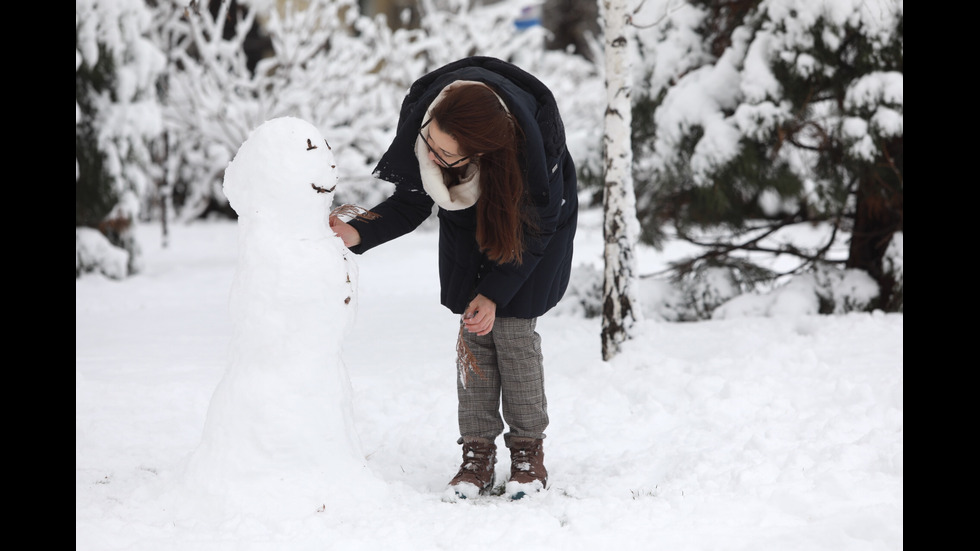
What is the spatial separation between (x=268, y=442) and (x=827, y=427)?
221 centimetres

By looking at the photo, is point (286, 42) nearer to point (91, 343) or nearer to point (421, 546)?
point (91, 343)

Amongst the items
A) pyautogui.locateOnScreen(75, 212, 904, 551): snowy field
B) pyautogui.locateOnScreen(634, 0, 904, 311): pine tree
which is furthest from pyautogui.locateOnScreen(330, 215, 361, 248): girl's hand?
pyautogui.locateOnScreen(634, 0, 904, 311): pine tree

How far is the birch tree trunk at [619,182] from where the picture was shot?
14.6 feet

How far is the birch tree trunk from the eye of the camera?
445 centimetres

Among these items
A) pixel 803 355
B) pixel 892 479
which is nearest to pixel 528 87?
pixel 892 479

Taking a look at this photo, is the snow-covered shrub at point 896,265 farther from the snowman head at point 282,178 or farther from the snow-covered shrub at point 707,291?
the snowman head at point 282,178

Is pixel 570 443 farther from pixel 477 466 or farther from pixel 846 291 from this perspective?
pixel 846 291

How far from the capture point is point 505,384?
2.89 meters

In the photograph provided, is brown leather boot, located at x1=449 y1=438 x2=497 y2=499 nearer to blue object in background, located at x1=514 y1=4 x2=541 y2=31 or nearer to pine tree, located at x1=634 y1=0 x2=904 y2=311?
pine tree, located at x1=634 y1=0 x2=904 y2=311

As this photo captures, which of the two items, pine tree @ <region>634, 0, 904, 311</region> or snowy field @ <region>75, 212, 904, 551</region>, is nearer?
snowy field @ <region>75, 212, 904, 551</region>

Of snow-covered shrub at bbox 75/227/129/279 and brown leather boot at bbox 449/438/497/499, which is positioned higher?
snow-covered shrub at bbox 75/227/129/279

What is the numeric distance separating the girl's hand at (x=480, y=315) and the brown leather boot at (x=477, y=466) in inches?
17.5

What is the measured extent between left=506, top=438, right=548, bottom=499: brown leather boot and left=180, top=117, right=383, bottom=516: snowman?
50cm

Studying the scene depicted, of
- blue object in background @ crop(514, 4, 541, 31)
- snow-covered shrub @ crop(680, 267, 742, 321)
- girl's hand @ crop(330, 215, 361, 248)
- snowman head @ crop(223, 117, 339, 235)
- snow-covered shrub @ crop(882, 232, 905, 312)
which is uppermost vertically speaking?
blue object in background @ crop(514, 4, 541, 31)
